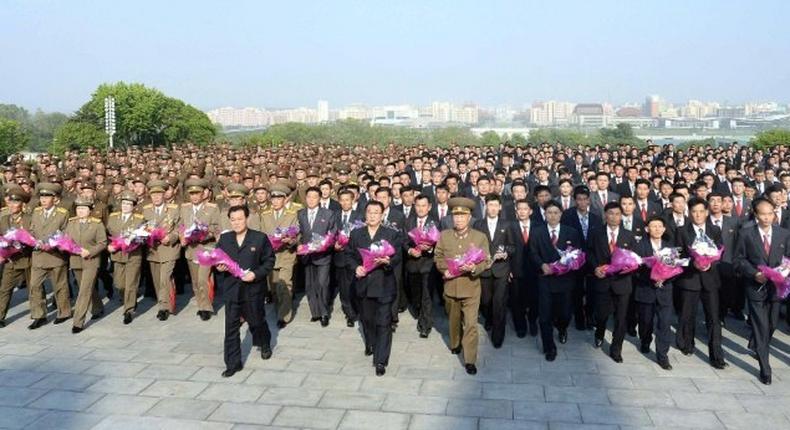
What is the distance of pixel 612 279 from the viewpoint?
6512 mm

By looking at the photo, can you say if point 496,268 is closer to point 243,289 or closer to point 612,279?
point 612,279

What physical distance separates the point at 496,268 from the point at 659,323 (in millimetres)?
1723

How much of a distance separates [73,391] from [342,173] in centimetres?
800

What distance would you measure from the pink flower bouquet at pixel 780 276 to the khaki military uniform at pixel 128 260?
7175 mm

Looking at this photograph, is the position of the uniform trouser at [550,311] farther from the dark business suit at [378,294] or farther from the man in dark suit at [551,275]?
the dark business suit at [378,294]

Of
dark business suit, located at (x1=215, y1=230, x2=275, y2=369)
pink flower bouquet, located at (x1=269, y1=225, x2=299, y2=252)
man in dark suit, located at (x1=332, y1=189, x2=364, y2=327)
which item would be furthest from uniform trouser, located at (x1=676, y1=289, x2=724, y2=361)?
pink flower bouquet, located at (x1=269, y1=225, x2=299, y2=252)

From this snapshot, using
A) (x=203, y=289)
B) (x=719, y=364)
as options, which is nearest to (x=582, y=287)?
(x=719, y=364)

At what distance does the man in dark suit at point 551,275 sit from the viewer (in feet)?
21.6

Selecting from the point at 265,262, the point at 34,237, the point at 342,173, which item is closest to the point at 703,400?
the point at 265,262

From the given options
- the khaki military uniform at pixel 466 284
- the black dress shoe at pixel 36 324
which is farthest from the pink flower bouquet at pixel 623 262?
the black dress shoe at pixel 36 324

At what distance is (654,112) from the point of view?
152625 mm

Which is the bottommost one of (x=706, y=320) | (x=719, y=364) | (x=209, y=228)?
(x=719, y=364)

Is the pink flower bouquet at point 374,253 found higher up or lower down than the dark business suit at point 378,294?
higher up

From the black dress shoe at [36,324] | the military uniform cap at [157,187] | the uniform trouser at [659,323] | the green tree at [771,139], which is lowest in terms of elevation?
the black dress shoe at [36,324]
